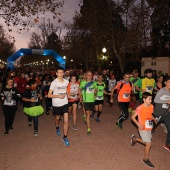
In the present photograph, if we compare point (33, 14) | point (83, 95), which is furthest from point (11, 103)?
point (33, 14)

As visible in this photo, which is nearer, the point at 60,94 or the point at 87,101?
the point at 60,94

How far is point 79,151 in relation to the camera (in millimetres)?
6277

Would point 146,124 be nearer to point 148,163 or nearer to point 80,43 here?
point 148,163

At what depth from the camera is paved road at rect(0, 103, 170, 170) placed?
5425 mm

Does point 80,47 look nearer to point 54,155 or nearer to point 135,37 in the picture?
point 135,37

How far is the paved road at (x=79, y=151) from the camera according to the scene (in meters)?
5.43

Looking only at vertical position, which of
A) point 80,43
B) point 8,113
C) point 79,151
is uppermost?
point 80,43

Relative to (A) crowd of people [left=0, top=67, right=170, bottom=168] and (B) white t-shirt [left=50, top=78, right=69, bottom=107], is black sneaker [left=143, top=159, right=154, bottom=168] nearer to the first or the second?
(A) crowd of people [left=0, top=67, right=170, bottom=168]

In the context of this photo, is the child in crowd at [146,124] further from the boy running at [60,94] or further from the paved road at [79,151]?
the boy running at [60,94]

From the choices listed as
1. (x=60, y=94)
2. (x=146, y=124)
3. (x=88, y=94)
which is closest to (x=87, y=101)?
(x=88, y=94)

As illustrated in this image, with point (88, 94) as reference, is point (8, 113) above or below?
below

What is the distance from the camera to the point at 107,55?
33.9m

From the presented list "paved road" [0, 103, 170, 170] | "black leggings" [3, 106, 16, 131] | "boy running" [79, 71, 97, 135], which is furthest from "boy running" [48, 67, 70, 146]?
"black leggings" [3, 106, 16, 131]

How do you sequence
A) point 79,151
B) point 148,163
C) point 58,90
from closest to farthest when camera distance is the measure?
1. point 148,163
2. point 79,151
3. point 58,90
